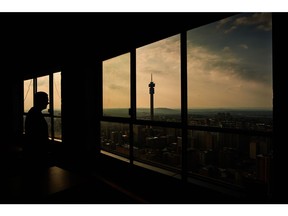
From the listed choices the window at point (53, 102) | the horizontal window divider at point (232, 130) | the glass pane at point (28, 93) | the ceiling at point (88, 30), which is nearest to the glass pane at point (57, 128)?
the window at point (53, 102)

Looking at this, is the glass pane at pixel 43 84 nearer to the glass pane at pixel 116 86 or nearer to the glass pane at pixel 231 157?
the glass pane at pixel 116 86

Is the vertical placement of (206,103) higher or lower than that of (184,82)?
lower

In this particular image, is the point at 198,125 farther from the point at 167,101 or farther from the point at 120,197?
the point at 120,197

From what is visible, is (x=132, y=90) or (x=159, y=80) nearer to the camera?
(x=159, y=80)

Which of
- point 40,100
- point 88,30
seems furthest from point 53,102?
point 40,100

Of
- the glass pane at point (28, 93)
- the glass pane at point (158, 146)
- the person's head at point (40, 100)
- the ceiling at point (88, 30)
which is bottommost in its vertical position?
the glass pane at point (158, 146)

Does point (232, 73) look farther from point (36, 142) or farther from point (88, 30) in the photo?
point (88, 30)

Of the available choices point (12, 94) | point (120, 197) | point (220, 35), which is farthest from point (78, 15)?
point (12, 94)
